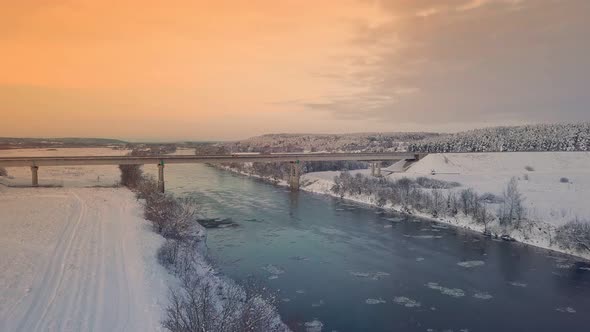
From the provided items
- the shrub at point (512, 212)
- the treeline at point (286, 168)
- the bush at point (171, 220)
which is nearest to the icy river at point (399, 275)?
the bush at point (171, 220)

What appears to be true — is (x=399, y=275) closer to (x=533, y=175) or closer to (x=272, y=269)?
(x=272, y=269)

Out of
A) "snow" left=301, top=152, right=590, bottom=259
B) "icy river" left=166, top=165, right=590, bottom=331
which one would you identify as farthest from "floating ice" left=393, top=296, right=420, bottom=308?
"snow" left=301, top=152, right=590, bottom=259

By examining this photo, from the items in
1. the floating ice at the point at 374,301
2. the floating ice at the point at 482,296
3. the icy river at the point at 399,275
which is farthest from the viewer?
the floating ice at the point at 482,296

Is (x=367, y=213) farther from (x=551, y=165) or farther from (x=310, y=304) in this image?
(x=551, y=165)

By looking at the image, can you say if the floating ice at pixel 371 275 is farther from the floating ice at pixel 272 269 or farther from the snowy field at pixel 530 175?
the snowy field at pixel 530 175

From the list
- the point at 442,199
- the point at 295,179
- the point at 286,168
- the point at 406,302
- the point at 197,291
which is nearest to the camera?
the point at 197,291

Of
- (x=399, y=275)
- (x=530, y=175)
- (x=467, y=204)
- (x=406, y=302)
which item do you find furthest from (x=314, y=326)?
(x=530, y=175)

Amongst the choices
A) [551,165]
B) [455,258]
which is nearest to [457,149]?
[551,165]
